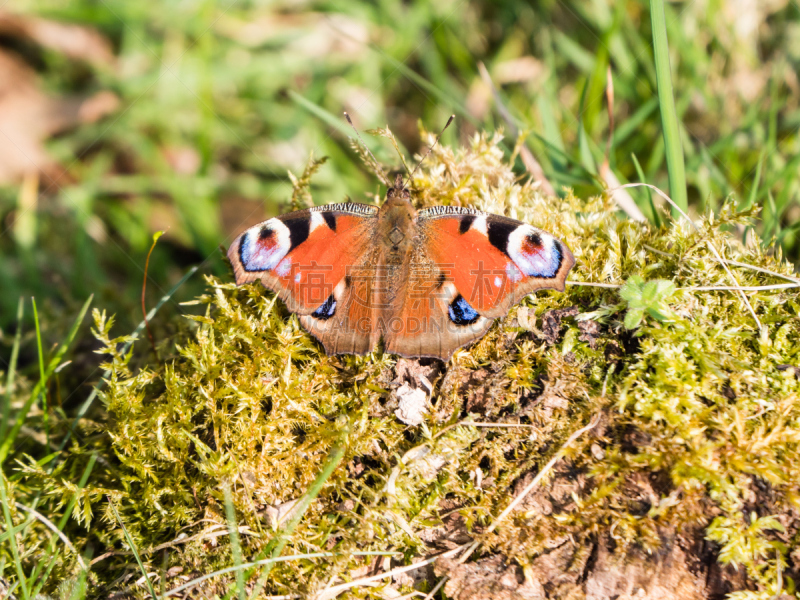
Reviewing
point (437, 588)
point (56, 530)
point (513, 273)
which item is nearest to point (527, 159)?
point (513, 273)

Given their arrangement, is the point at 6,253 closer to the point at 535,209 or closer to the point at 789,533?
the point at 535,209

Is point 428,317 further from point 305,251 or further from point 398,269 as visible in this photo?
point 305,251

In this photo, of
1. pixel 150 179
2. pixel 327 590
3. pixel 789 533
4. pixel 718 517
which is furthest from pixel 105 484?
pixel 150 179

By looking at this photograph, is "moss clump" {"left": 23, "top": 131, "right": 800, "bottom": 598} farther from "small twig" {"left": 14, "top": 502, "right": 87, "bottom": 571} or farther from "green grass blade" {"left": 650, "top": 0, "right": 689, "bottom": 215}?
"green grass blade" {"left": 650, "top": 0, "right": 689, "bottom": 215}

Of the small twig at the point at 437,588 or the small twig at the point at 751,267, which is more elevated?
the small twig at the point at 751,267

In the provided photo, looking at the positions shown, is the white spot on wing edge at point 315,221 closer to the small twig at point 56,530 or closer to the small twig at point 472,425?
the small twig at point 472,425

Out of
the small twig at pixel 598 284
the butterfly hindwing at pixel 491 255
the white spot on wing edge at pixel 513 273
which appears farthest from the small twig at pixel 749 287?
the white spot on wing edge at pixel 513 273

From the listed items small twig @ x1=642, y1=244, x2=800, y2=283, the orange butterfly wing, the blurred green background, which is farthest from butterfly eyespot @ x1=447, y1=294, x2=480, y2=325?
the blurred green background
